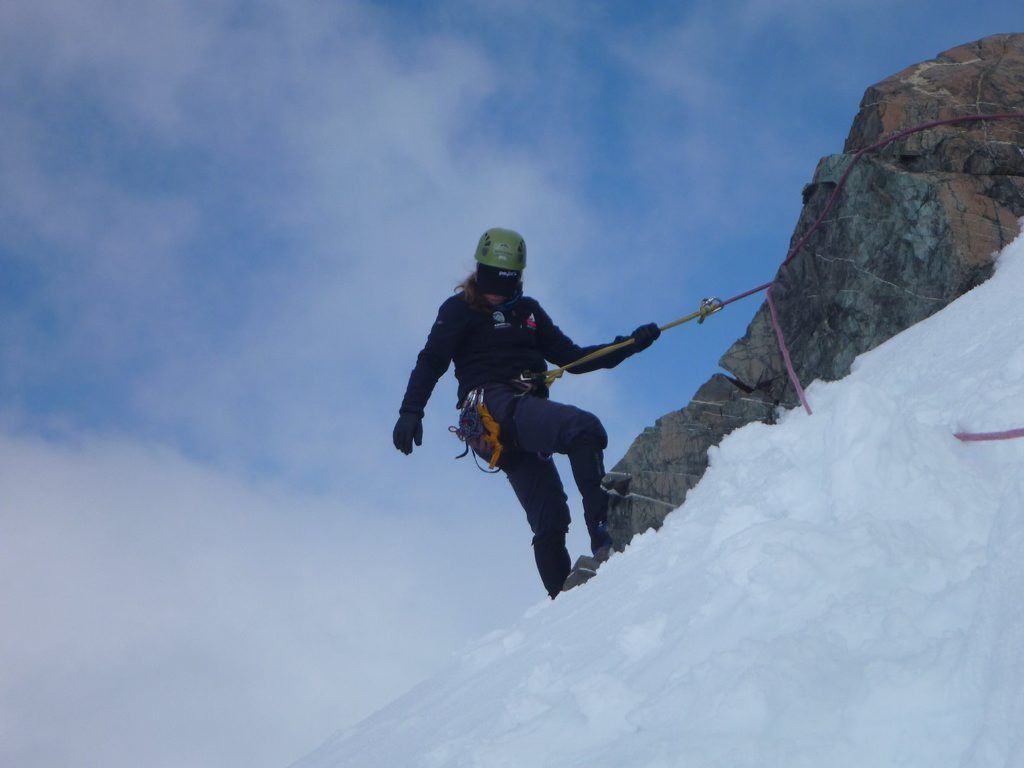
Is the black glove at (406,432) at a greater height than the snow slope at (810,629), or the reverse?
the black glove at (406,432)

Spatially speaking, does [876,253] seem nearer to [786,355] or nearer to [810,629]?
[786,355]

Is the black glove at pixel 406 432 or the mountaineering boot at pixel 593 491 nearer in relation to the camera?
the mountaineering boot at pixel 593 491

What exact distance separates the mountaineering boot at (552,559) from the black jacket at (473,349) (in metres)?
1.22

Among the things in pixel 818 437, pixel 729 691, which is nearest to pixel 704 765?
pixel 729 691

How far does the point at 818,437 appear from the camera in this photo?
4254mm

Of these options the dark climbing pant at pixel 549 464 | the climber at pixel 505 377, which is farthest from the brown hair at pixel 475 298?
the dark climbing pant at pixel 549 464

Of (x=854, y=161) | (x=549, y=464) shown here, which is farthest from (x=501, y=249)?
(x=854, y=161)

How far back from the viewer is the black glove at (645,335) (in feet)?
24.5

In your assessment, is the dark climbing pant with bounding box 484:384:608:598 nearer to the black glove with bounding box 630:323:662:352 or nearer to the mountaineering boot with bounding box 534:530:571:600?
the mountaineering boot with bounding box 534:530:571:600

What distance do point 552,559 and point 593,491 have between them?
716 millimetres

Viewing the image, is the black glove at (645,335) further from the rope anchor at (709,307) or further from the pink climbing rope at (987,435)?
the pink climbing rope at (987,435)

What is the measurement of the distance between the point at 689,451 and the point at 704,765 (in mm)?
4420

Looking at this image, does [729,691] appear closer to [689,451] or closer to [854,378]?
[854,378]

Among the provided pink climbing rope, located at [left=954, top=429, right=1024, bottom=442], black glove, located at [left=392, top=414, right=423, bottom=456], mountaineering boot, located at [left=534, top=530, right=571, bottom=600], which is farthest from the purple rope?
black glove, located at [left=392, top=414, right=423, bottom=456]
